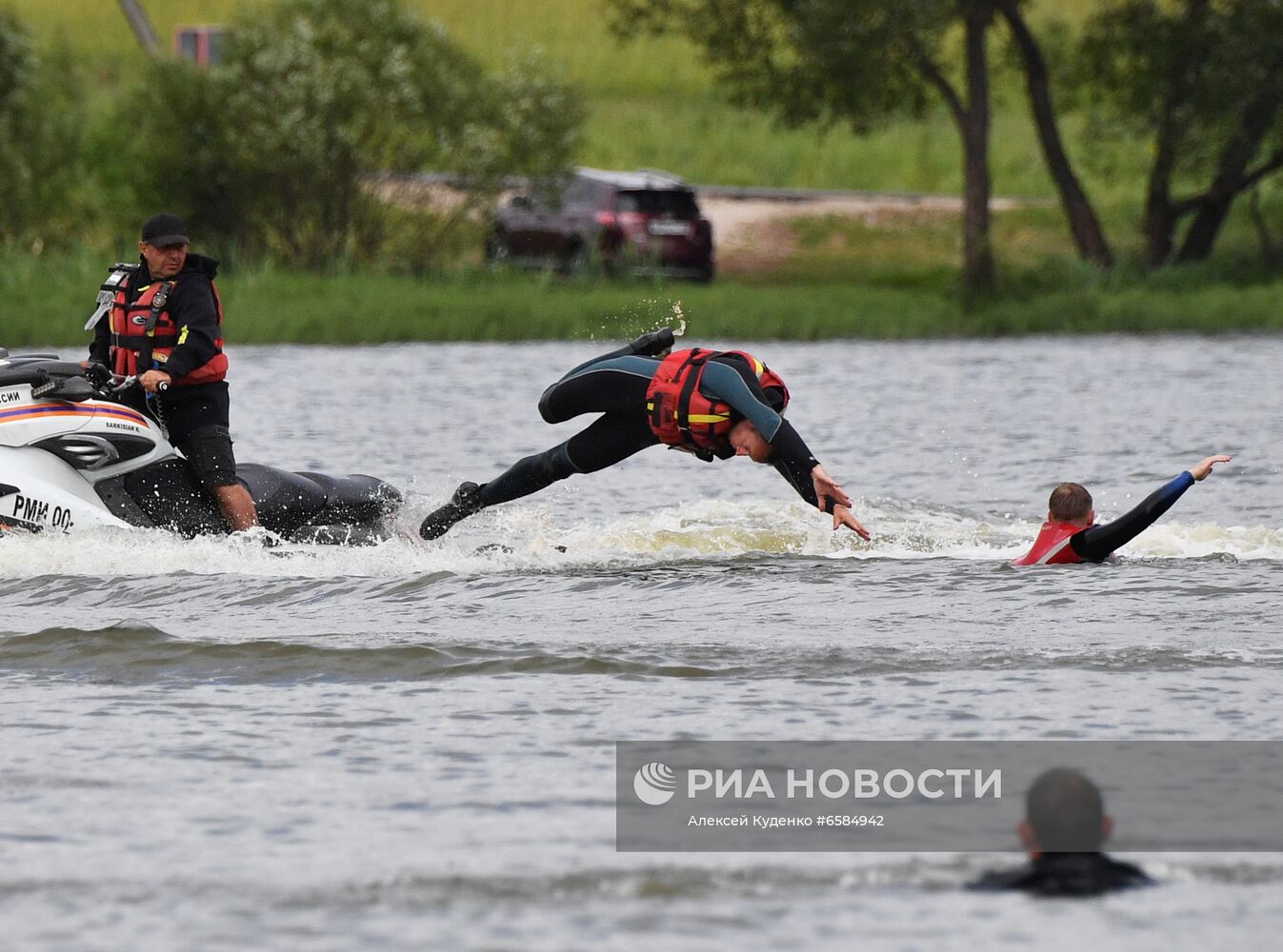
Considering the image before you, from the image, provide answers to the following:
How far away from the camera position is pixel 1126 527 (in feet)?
31.9

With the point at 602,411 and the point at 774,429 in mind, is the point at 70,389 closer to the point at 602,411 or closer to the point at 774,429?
the point at 602,411

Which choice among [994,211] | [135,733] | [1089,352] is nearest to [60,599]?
[135,733]

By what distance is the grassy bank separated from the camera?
26.3 m

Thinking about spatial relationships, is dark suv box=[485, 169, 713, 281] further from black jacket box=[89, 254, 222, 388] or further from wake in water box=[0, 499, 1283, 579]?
black jacket box=[89, 254, 222, 388]

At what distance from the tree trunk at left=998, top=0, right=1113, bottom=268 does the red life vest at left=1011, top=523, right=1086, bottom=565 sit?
2277cm

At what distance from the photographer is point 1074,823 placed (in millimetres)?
5887

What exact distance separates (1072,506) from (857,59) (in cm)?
2227

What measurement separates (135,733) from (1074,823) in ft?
9.90

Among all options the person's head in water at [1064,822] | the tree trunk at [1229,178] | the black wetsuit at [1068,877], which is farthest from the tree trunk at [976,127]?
the black wetsuit at [1068,877]

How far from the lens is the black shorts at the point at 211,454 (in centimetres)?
994

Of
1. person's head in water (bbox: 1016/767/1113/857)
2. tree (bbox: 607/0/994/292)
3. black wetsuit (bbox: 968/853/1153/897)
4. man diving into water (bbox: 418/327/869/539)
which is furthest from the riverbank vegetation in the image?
black wetsuit (bbox: 968/853/1153/897)

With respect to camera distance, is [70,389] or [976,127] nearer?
[70,389]

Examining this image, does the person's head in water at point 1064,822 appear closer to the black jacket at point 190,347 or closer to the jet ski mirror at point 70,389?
the black jacket at point 190,347

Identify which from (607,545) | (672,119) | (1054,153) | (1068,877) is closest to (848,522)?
(607,545)
